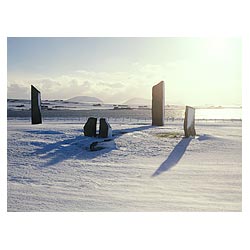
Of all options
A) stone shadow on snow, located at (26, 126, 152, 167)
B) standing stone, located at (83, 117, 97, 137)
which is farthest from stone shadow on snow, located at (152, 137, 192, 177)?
standing stone, located at (83, 117, 97, 137)

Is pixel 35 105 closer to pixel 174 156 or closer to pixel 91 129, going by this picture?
pixel 91 129

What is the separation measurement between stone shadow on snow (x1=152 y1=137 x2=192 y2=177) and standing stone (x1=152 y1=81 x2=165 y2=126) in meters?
3.21

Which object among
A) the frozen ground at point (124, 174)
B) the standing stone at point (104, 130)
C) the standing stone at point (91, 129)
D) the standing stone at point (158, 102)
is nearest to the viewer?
the frozen ground at point (124, 174)

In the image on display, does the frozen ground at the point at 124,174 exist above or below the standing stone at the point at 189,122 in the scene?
below

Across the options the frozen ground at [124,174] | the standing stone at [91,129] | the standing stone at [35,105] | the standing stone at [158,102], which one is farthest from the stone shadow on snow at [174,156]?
the standing stone at [35,105]

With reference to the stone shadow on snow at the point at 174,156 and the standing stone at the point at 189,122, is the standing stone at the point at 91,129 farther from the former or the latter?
the standing stone at the point at 189,122

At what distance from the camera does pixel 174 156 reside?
6.08 metres

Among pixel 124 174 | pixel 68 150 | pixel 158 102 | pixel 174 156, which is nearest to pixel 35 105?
pixel 158 102

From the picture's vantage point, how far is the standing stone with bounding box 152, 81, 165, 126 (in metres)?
10.6

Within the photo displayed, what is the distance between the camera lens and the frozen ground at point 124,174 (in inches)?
157

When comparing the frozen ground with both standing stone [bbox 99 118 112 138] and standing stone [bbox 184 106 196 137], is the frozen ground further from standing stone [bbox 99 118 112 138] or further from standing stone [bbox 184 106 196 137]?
standing stone [bbox 184 106 196 137]

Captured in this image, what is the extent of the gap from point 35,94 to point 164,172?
732 centimetres

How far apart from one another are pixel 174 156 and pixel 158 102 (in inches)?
192

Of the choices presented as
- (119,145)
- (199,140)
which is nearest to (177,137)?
(199,140)
